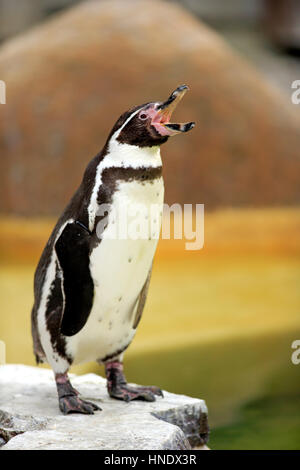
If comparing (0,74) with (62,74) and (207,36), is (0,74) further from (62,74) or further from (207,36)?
(207,36)

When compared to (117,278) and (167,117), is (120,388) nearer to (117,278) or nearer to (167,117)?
(117,278)

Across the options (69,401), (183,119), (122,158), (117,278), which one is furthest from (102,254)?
(183,119)

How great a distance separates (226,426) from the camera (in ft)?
5.71

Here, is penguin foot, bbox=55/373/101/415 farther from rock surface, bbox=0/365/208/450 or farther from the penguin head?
the penguin head

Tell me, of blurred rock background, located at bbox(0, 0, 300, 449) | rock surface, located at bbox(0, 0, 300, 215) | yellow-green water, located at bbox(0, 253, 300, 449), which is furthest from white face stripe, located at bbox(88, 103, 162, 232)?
rock surface, located at bbox(0, 0, 300, 215)

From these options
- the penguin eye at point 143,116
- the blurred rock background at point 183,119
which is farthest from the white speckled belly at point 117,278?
the blurred rock background at point 183,119

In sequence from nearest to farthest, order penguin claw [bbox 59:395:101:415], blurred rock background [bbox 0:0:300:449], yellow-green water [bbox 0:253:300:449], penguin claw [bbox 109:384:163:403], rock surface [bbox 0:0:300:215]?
penguin claw [bbox 59:395:101:415] → penguin claw [bbox 109:384:163:403] → yellow-green water [bbox 0:253:300:449] → blurred rock background [bbox 0:0:300:449] → rock surface [bbox 0:0:300:215]

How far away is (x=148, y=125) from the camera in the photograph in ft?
4.31

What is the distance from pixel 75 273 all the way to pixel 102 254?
6 centimetres

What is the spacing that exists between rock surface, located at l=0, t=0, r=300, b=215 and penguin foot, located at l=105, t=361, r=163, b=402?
1414 mm

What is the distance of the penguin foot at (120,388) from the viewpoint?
4.95 feet

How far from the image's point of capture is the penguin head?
1.31 meters

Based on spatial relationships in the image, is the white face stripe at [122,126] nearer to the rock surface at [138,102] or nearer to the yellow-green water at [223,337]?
the yellow-green water at [223,337]

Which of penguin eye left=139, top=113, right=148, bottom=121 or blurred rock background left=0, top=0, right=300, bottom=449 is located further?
blurred rock background left=0, top=0, right=300, bottom=449
